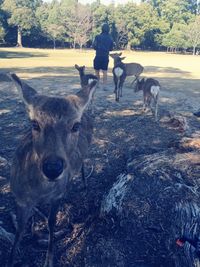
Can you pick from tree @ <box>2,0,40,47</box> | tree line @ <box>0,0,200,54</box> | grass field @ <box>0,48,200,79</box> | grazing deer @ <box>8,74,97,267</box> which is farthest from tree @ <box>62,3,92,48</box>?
grazing deer @ <box>8,74,97,267</box>

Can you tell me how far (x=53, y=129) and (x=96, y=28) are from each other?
5936 centimetres

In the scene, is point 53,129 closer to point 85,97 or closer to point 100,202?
point 85,97

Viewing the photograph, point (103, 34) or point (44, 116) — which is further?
point (103, 34)

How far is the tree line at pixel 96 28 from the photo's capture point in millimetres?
56594

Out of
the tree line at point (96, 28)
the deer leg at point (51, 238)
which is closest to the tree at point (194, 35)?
the tree line at point (96, 28)

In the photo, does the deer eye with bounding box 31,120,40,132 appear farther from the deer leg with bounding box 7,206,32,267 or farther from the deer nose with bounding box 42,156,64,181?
the deer leg with bounding box 7,206,32,267

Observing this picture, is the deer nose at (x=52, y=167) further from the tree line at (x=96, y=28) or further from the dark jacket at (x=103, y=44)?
the tree line at (x=96, y=28)

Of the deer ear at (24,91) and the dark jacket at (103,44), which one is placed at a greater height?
the deer ear at (24,91)

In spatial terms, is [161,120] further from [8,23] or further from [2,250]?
[8,23]

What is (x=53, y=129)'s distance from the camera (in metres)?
3.47

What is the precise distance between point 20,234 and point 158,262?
161cm

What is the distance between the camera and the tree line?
56594 mm

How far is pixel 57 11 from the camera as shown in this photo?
63188mm

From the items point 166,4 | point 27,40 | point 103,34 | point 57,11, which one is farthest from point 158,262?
point 166,4
